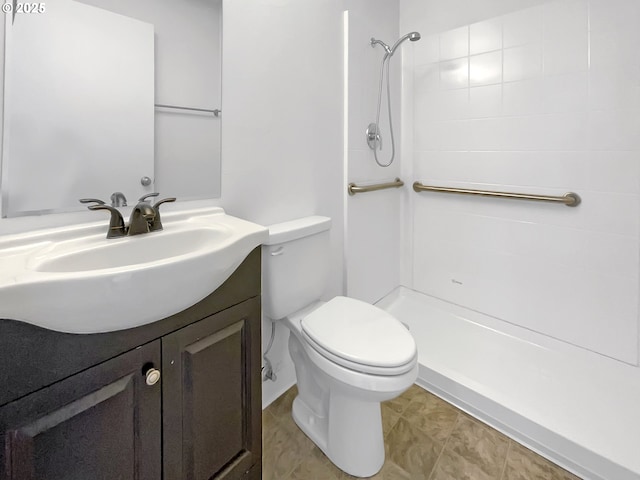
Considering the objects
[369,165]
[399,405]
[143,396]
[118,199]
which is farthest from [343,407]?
[369,165]

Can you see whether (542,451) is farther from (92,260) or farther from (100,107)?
(100,107)

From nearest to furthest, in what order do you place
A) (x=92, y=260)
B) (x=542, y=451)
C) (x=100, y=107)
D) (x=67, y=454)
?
1. (x=67, y=454)
2. (x=92, y=260)
3. (x=100, y=107)
4. (x=542, y=451)

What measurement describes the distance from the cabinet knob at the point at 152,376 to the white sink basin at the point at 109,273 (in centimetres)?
12

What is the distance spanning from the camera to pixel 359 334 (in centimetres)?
113

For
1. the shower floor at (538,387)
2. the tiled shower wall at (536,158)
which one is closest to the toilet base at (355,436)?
the shower floor at (538,387)

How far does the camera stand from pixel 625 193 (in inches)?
57.1

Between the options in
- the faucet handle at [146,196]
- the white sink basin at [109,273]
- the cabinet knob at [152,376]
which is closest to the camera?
the white sink basin at [109,273]

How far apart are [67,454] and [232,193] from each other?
33.8 inches

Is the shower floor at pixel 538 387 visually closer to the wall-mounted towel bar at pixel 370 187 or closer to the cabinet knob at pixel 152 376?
the wall-mounted towel bar at pixel 370 187

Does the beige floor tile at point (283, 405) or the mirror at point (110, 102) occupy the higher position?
the mirror at point (110, 102)

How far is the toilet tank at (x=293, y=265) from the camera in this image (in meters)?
1.16

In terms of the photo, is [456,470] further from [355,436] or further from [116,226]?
[116,226]

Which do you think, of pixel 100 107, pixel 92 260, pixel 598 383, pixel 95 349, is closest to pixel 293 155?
pixel 100 107

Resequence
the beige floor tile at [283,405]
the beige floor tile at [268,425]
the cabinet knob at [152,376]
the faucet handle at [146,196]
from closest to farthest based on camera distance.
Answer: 1. the cabinet knob at [152,376]
2. the faucet handle at [146,196]
3. the beige floor tile at [268,425]
4. the beige floor tile at [283,405]
